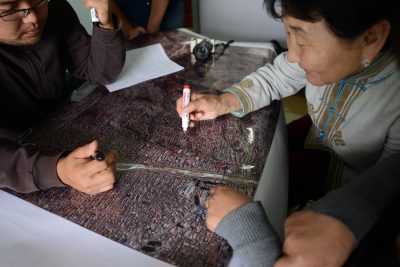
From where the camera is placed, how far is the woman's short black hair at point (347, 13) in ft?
1.85

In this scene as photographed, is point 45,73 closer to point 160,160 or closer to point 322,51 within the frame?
point 160,160

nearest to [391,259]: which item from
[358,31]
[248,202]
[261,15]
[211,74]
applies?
[248,202]

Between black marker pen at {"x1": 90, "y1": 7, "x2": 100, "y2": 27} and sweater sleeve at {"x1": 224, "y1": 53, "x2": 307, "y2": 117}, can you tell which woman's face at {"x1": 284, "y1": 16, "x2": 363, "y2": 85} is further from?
black marker pen at {"x1": 90, "y1": 7, "x2": 100, "y2": 27}

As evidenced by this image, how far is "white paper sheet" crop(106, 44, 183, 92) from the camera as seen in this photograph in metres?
1.10

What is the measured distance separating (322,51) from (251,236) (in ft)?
1.39

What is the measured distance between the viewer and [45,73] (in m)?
1.01

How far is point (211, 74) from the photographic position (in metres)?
1.15

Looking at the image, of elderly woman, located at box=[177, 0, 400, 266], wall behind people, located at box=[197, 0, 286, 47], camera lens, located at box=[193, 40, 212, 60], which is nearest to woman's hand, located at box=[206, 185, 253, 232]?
elderly woman, located at box=[177, 0, 400, 266]

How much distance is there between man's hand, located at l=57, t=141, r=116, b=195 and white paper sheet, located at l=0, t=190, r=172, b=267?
83mm

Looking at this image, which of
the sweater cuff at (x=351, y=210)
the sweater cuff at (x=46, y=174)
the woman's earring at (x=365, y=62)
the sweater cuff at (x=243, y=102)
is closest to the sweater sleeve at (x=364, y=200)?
the sweater cuff at (x=351, y=210)

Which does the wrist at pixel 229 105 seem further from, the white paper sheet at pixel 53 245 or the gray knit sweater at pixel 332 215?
the white paper sheet at pixel 53 245

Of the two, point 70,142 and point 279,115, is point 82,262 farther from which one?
point 279,115

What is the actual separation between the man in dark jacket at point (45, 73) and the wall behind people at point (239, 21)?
1.66 m

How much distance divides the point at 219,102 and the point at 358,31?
43 centimetres
